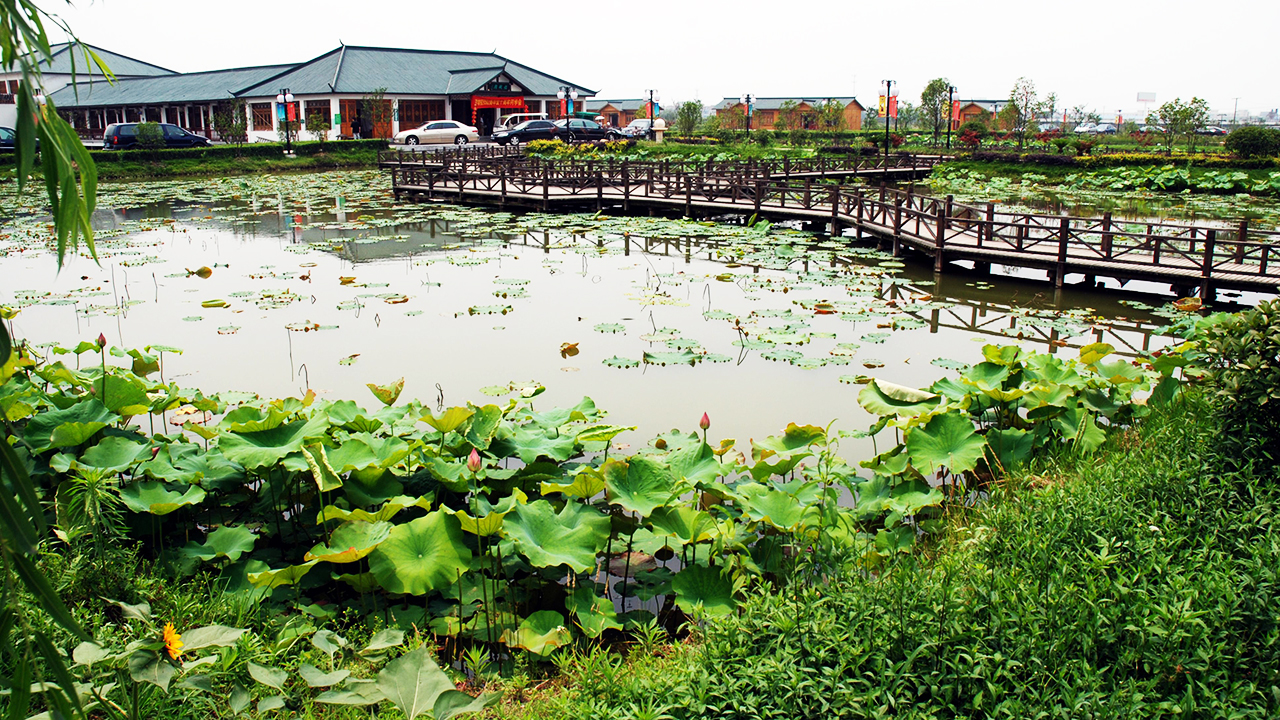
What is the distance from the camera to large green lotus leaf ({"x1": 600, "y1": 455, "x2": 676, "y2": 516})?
13.5ft

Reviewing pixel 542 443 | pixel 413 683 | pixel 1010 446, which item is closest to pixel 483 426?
pixel 542 443

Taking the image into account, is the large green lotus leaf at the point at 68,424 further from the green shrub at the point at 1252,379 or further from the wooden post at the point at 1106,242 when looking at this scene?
the wooden post at the point at 1106,242

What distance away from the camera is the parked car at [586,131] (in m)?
39.9

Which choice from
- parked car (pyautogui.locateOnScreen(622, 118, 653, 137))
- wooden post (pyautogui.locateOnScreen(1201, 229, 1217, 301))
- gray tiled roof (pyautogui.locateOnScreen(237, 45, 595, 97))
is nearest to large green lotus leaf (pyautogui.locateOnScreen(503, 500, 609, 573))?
wooden post (pyautogui.locateOnScreen(1201, 229, 1217, 301))

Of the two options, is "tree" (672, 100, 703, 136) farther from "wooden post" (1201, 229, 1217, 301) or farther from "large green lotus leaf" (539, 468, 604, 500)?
"large green lotus leaf" (539, 468, 604, 500)

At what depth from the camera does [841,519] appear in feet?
14.4

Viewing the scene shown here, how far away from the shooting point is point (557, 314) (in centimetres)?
1034

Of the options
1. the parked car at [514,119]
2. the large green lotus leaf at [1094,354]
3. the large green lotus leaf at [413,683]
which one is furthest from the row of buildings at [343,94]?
the large green lotus leaf at [413,683]

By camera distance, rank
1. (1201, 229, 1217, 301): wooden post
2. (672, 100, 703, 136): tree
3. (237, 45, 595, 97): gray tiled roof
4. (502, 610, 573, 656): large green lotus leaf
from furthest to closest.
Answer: (672, 100, 703, 136): tree
(237, 45, 595, 97): gray tiled roof
(1201, 229, 1217, 301): wooden post
(502, 610, 573, 656): large green lotus leaf

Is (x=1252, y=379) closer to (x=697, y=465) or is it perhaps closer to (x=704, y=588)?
(x=697, y=465)

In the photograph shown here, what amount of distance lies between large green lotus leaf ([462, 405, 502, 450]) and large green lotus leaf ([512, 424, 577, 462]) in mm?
176

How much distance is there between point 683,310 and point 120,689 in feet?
26.9

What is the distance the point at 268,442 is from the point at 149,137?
112 ft

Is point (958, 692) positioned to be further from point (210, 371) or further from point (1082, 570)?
point (210, 371)
